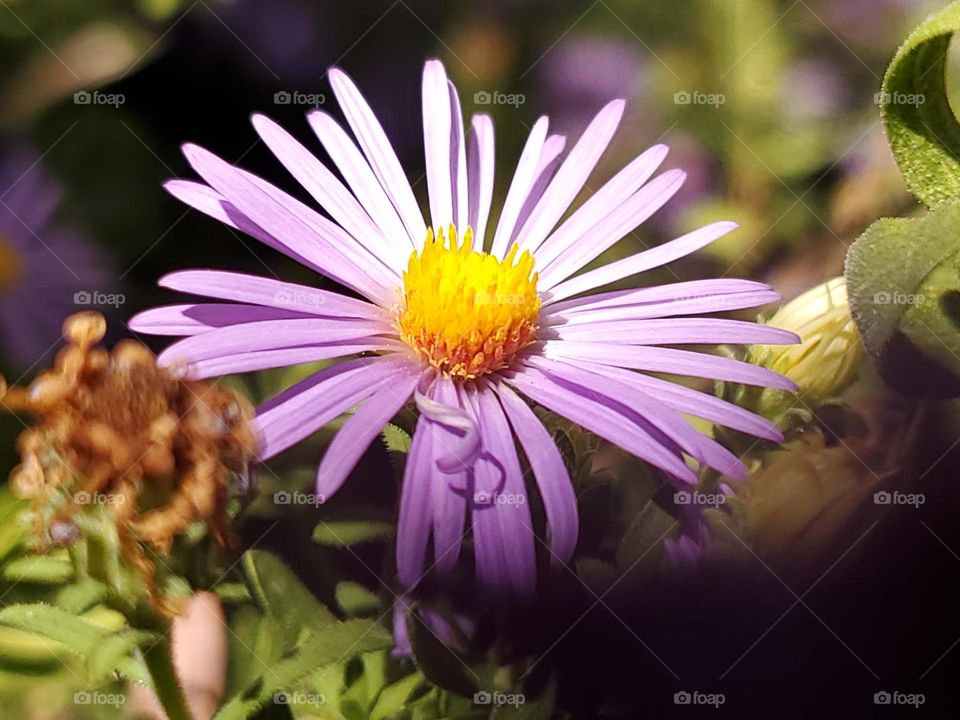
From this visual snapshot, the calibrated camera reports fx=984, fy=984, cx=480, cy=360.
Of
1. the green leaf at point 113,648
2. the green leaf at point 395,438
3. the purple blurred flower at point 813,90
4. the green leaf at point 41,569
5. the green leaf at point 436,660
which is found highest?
the purple blurred flower at point 813,90

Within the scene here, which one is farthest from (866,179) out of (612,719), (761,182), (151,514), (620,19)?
(151,514)

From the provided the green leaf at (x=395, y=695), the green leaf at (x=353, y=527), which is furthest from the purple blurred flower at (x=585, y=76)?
the green leaf at (x=395, y=695)

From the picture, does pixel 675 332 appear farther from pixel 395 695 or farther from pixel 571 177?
pixel 395 695

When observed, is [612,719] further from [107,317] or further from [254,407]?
[107,317]

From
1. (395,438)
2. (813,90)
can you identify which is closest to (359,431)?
(395,438)

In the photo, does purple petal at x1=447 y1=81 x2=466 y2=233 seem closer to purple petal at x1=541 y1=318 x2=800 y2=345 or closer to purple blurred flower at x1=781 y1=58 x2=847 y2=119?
purple petal at x1=541 y1=318 x2=800 y2=345

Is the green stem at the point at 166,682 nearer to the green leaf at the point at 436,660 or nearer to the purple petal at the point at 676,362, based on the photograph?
the green leaf at the point at 436,660

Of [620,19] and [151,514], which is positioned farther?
[620,19]
